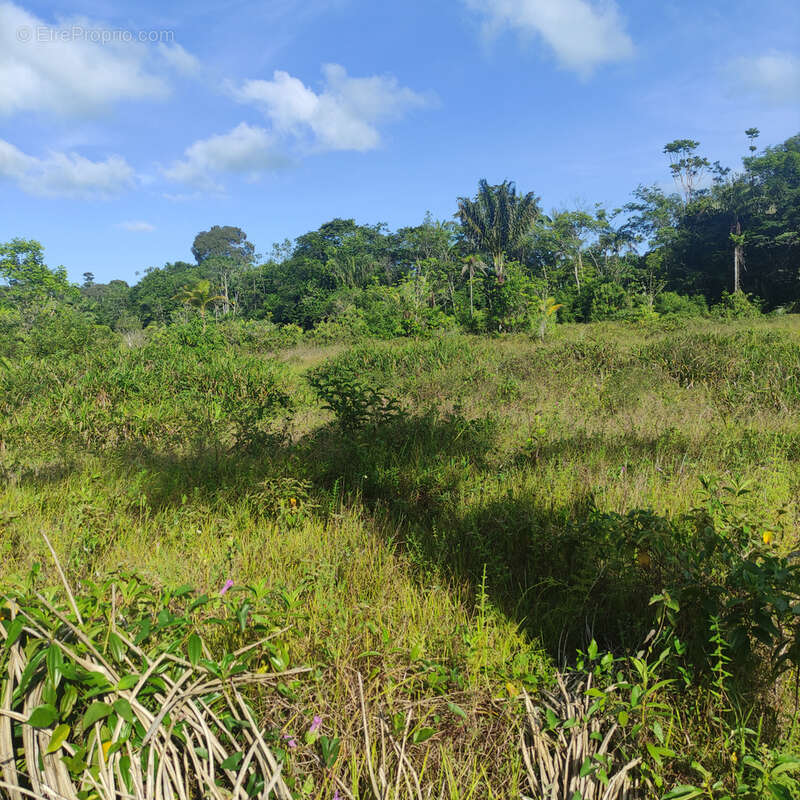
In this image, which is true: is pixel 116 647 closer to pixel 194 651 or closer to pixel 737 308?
pixel 194 651

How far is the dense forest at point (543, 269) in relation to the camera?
79.6 feet

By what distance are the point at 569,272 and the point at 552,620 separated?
139ft

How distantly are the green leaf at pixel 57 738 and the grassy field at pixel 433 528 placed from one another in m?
0.55

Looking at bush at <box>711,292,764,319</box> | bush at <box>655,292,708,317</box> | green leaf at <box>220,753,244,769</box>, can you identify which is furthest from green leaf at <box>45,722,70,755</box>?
bush at <box>655,292,708,317</box>

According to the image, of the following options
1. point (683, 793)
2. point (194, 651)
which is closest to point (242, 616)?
point (194, 651)

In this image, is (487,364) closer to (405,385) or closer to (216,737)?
(405,385)

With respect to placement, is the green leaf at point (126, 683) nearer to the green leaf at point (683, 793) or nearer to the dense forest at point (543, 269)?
the green leaf at point (683, 793)

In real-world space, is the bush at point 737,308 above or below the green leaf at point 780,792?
above

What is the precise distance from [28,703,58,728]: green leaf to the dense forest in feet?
67.4

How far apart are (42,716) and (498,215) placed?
1429 inches

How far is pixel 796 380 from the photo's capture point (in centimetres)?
677

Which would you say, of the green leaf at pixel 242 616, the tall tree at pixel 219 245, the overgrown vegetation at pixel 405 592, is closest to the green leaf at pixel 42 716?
the overgrown vegetation at pixel 405 592

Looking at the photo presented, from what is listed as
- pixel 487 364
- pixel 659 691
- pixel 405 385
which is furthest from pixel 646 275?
pixel 659 691

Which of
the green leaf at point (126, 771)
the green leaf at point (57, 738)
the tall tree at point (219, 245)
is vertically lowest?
the green leaf at point (126, 771)
